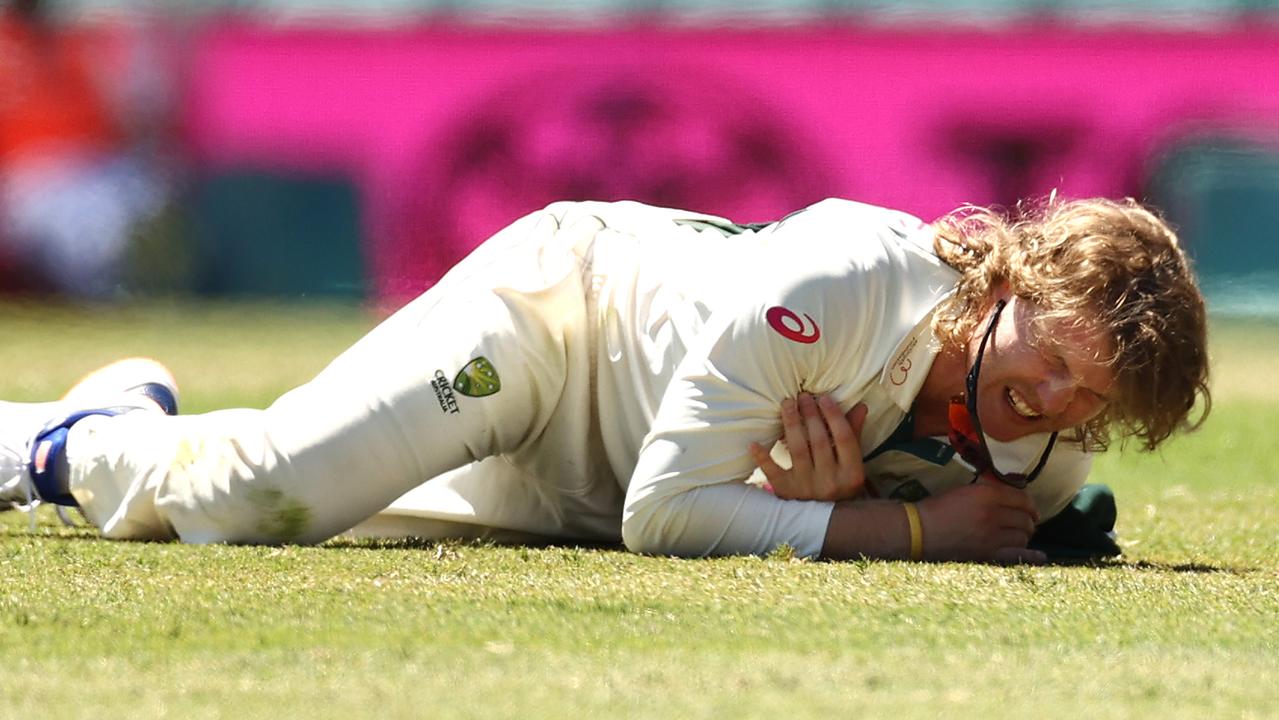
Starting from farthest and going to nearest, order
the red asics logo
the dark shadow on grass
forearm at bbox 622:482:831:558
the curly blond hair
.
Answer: the dark shadow on grass < forearm at bbox 622:482:831:558 < the red asics logo < the curly blond hair

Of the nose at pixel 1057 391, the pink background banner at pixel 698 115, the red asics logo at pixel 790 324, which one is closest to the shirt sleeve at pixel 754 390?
the red asics logo at pixel 790 324

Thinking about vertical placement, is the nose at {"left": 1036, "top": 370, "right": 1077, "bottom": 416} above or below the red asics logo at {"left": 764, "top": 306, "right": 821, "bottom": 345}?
below

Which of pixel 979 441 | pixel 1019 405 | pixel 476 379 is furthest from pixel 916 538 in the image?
pixel 476 379

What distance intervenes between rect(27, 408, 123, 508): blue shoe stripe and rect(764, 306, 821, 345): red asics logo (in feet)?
4.57

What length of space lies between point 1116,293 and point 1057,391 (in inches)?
7.5

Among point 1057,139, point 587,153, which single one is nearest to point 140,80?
point 587,153

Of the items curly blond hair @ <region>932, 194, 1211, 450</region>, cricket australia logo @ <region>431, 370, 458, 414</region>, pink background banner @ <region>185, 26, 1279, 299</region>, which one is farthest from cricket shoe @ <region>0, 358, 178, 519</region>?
pink background banner @ <region>185, 26, 1279, 299</region>

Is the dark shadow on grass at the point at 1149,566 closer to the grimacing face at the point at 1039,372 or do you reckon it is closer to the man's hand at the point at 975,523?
the man's hand at the point at 975,523

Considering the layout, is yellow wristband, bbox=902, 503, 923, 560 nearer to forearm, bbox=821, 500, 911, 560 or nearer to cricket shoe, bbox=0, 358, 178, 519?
forearm, bbox=821, 500, 911, 560

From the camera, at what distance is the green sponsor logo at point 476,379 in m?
3.49

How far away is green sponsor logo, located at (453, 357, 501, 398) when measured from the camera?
3.49 meters

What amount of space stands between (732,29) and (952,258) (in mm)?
9483

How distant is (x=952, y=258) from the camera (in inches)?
132

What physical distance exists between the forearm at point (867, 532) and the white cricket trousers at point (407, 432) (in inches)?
21.3
